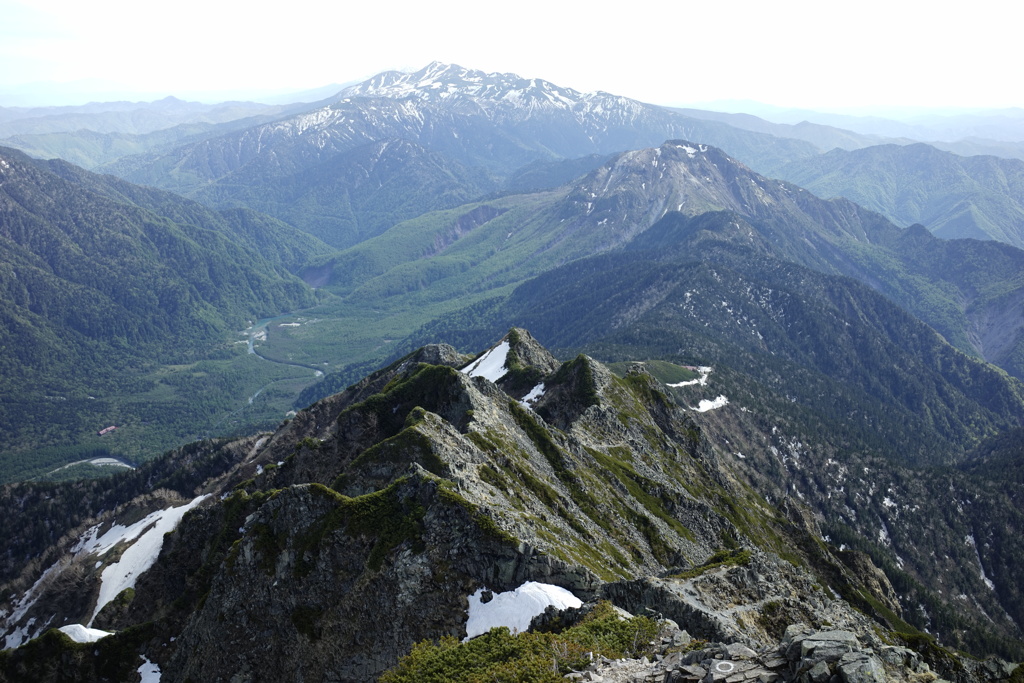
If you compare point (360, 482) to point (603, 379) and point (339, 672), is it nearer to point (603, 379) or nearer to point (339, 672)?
point (339, 672)

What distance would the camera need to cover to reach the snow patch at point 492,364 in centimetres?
15350

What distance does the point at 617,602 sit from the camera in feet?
186

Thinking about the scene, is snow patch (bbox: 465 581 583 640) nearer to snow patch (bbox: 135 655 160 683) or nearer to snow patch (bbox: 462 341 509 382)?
snow patch (bbox: 135 655 160 683)

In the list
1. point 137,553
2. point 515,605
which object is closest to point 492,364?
point 137,553

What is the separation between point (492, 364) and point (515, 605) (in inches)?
4102

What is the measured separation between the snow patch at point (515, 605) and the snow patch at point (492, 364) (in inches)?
3689

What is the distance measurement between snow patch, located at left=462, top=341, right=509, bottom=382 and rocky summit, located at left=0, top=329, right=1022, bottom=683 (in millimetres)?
26226

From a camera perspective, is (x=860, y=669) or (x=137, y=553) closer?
(x=860, y=669)

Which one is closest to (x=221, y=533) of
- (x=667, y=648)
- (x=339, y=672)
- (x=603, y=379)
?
(x=339, y=672)

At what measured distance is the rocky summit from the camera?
46.7 metres

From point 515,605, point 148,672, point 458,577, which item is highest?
point 458,577

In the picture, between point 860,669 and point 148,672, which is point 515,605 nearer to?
point 860,669

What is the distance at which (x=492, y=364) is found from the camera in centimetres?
15888

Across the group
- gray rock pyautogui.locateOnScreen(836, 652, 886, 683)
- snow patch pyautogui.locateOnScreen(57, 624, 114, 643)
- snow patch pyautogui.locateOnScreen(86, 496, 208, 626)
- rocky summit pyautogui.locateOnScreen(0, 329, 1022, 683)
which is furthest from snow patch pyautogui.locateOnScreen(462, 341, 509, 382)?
gray rock pyautogui.locateOnScreen(836, 652, 886, 683)
